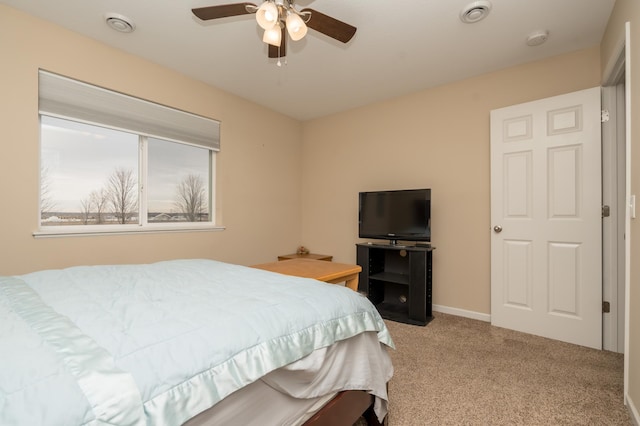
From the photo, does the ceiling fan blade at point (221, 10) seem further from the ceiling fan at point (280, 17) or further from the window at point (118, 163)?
the window at point (118, 163)

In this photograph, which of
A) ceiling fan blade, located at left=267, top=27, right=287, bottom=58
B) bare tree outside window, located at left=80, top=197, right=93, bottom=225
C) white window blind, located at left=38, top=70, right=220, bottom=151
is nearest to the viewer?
ceiling fan blade, located at left=267, top=27, right=287, bottom=58

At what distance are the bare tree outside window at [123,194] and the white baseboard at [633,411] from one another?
12.5 feet

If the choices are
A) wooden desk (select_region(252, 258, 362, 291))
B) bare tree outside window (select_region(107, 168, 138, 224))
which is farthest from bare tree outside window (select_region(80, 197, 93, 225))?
wooden desk (select_region(252, 258, 362, 291))

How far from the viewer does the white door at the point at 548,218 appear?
2.43 meters

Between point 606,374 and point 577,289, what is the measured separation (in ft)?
2.28

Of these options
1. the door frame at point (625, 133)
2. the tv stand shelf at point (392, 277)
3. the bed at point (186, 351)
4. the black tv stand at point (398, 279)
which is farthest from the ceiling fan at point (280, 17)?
the tv stand shelf at point (392, 277)

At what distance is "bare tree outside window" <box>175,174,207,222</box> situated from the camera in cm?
332

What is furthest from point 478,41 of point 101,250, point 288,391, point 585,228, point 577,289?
point 101,250

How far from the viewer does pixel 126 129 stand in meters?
2.74

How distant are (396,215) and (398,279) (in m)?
0.69

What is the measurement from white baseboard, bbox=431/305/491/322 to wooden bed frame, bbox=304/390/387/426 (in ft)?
7.25

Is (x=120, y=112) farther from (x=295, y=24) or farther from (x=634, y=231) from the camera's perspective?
(x=634, y=231)

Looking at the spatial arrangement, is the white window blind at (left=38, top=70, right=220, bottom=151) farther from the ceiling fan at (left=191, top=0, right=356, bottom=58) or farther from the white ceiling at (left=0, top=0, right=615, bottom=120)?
the ceiling fan at (left=191, top=0, right=356, bottom=58)

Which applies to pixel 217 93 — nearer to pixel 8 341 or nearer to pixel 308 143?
pixel 308 143
